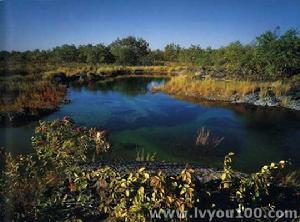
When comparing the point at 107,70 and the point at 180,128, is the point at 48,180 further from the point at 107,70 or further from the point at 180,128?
the point at 107,70

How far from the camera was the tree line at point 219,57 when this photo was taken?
26.4m

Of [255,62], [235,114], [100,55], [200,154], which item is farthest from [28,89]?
[100,55]

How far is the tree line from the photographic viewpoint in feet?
86.5

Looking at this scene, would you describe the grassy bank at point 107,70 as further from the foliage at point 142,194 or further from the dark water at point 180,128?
the foliage at point 142,194

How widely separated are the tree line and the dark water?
406 cm

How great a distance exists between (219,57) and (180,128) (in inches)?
1328

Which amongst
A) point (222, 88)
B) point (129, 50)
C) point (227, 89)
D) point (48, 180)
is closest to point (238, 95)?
point (227, 89)

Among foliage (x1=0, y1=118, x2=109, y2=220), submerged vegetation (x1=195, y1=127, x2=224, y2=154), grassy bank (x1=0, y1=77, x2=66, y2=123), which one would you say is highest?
foliage (x1=0, y1=118, x2=109, y2=220)

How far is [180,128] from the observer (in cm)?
1483

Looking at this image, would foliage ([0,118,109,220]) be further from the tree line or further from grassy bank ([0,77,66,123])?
grassy bank ([0,77,66,123])

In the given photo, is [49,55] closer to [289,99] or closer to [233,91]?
[233,91]

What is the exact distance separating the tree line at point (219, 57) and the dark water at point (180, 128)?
406cm

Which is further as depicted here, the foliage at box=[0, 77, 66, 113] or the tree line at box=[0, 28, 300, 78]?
the tree line at box=[0, 28, 300, 78]

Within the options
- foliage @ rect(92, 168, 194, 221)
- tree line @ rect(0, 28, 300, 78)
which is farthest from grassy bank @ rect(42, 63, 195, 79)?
foliage @ rect(92, 168, 194, 221)
